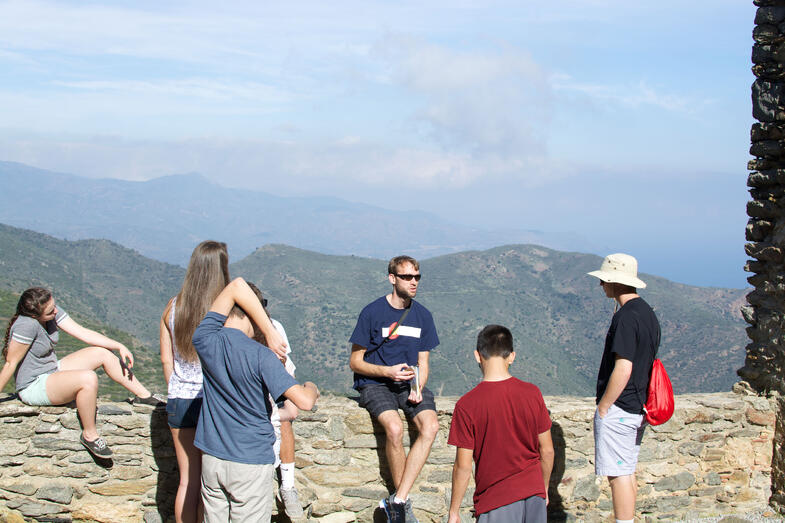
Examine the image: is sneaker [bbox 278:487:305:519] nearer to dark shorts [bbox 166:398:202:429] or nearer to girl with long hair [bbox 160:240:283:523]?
girl with long hair [bbox 160:240:283:523]

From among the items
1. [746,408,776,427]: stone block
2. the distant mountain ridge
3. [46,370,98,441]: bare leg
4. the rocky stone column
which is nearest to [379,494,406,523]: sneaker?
[46,370,98,441]: bare leg

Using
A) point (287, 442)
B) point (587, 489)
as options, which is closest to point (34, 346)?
point (287, 442)

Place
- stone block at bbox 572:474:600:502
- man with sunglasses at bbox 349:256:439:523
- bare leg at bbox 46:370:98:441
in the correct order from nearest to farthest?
man with sunglasses at bbox 349:256:439:523, bare leg at bbox 46:370:98:441, stone block at bbox 572:474:600:502

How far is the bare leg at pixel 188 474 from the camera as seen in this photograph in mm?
4199

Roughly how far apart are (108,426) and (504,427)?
330 centimetres

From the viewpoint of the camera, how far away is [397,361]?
4.85 m

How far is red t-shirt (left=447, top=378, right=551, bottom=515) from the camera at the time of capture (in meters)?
3.38

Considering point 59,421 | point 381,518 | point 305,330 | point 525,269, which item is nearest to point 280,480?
point 381,518

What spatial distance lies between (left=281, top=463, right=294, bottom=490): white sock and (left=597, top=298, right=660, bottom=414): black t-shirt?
2.27 metres

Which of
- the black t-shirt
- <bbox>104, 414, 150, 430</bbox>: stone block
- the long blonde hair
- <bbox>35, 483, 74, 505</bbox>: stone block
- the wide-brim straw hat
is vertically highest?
the wide-brim straw hat

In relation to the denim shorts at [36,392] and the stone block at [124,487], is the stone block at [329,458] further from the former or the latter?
the denim shorts at [36,392]

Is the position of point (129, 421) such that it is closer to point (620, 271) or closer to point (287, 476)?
point (287, 476)

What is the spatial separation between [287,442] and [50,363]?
196 cm

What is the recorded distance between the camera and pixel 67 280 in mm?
59406
